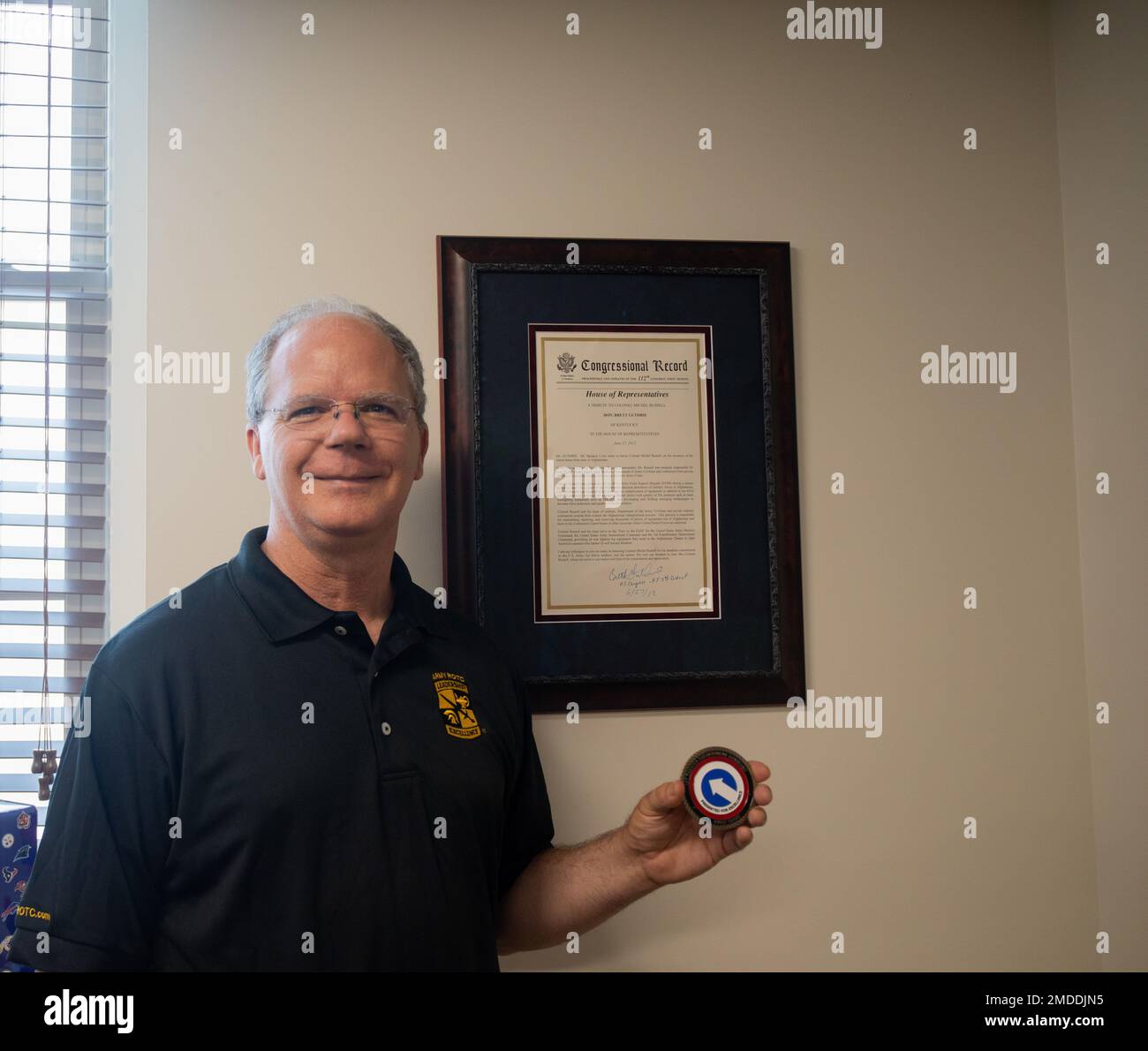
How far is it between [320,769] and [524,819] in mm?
391

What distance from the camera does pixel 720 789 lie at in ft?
4.15

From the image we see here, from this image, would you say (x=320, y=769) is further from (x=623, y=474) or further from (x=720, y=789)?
(x=623, y=474)

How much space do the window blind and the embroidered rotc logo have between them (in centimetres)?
73

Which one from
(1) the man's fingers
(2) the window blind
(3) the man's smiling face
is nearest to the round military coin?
(1) the man's fingers

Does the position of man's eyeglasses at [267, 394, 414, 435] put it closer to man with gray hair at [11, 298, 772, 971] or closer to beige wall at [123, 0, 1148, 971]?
man with gray hair at [11, 298, 772, 971]

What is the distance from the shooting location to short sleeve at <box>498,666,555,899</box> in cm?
146

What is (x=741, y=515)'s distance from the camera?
67.2 inches

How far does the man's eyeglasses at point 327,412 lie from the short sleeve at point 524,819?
1.51 ft

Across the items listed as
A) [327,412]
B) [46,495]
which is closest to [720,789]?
[327,412]

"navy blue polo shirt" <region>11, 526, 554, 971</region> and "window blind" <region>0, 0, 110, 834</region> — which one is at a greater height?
"window blind" <region>0, 0, 110, 834</region>

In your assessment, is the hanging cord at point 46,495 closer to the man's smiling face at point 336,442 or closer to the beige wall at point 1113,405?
the man's smiling face at point 336,442

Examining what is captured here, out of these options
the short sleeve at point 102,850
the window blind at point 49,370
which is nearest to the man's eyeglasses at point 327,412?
the short sleeve at point 102,850

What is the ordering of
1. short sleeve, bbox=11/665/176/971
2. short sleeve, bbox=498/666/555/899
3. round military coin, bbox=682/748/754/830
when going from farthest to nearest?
short sleeve, bbox=498/666/555/899
round military coin, bbox=682/748/754/830
short sleeve, bbox=11/665/176/971

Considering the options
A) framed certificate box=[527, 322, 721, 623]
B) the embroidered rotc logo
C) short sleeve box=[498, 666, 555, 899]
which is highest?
framed certificate box=[527, 322, 721, 623]
